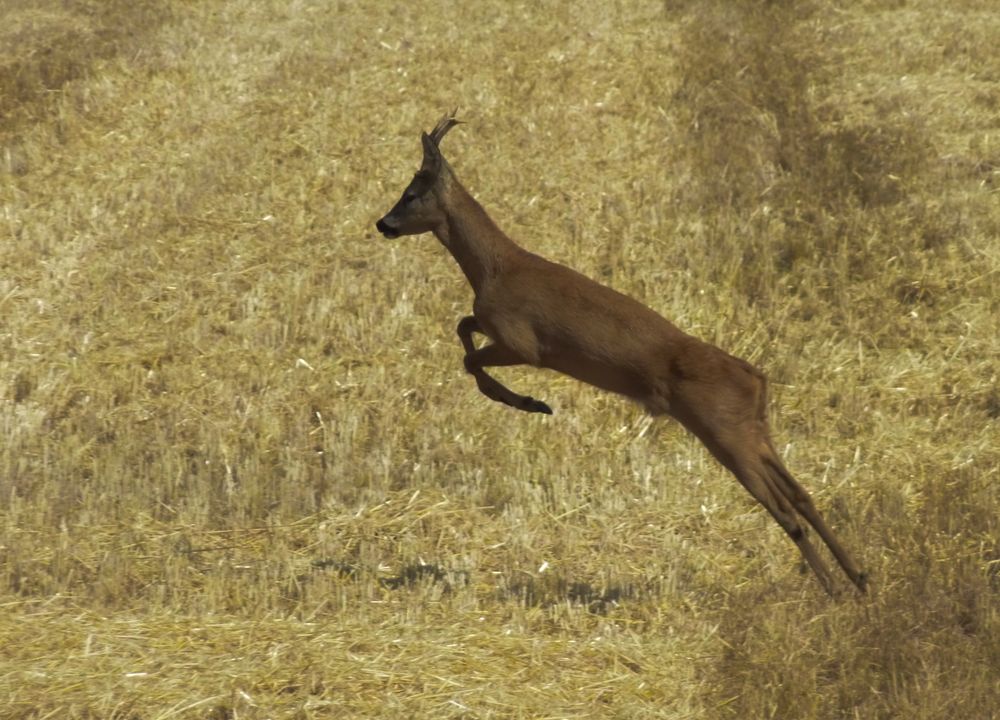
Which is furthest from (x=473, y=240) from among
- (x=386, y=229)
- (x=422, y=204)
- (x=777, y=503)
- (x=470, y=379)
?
(x=470, y=379)

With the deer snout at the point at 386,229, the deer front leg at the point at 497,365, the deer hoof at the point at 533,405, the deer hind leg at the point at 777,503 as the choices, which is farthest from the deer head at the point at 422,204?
the deer hind leg at the point at 777,503

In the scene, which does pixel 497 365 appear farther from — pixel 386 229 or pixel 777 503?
pixel 777 503

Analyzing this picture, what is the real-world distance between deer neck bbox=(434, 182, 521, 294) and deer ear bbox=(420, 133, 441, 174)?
6.6 inches

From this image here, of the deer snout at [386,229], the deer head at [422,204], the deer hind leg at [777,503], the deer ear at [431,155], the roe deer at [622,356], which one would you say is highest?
the deer ear at [431,155]

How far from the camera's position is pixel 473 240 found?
7945mm

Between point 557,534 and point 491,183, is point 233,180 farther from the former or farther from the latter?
point 557,534

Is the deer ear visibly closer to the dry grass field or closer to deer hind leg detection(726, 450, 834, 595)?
the dry grass field

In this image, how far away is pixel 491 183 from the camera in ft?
44.3

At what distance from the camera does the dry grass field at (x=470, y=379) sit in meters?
6.61

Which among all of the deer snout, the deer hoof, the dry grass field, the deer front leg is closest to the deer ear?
the deer snout

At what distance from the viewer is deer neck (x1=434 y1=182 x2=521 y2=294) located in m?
7.87

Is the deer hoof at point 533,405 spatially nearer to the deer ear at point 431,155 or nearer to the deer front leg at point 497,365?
the deer front leg at point 497,365

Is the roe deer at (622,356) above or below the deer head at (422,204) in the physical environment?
below

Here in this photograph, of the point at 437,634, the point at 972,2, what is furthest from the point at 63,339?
the point at 972,2
